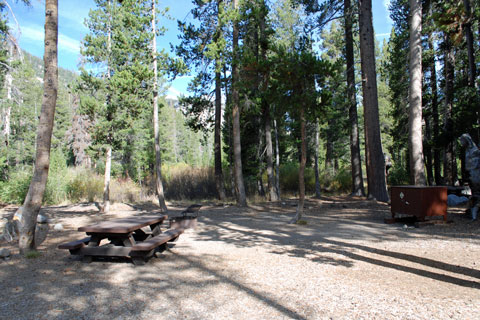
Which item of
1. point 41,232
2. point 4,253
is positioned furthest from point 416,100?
point 41,232

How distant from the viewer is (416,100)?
35.2 ft

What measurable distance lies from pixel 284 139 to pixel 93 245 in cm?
1984

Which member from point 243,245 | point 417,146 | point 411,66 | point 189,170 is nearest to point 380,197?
point 417,146

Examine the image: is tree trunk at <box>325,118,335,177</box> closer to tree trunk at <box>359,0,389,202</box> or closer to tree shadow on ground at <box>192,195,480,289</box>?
tree trunk at <box>359,0,389,202</box>

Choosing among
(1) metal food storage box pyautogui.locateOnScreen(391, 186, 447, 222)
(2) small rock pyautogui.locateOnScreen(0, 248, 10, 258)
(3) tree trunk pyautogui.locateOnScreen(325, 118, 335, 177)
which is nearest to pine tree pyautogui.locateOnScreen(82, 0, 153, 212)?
(2) small rock pyautogui.locateOnScreen(0, 248, 10, 258)

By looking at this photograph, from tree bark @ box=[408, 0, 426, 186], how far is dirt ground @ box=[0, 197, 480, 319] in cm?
308

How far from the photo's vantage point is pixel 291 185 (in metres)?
24.9

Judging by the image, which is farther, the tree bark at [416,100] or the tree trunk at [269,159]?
the tree trunk at [269,159]

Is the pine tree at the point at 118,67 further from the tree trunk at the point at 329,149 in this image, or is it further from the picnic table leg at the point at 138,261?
the tree trunk at the point at 329,149

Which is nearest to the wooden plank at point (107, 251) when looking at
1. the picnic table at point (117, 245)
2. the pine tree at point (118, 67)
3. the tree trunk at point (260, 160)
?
the picnic table at point (117, 245)

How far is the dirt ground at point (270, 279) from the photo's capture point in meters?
3.50

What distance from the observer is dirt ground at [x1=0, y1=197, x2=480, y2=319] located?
3.50 m

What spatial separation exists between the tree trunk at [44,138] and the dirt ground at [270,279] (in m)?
0.60

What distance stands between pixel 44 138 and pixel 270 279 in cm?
513
